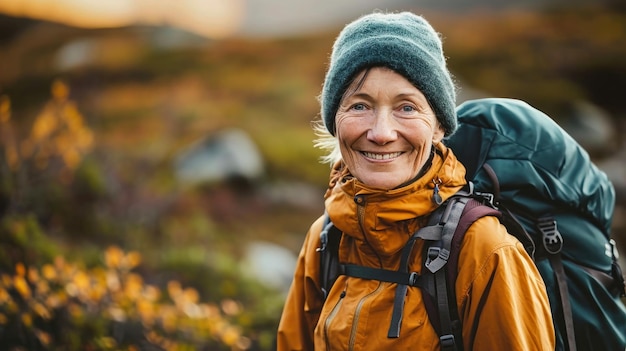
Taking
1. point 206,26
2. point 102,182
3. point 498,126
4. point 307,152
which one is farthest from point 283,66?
point 498,126

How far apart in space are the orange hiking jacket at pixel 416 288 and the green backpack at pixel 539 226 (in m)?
0.05

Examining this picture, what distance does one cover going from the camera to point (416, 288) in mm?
2250

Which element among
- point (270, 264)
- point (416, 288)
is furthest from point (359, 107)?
point (270, 264)

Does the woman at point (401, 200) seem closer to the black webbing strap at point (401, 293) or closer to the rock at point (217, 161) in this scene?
the black webbing strap at point (401, 293)

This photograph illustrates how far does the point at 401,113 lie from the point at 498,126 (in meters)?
0.59

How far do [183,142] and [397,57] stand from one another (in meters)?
10.3

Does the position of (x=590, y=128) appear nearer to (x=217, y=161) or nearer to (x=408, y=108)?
(x=217, y=161)

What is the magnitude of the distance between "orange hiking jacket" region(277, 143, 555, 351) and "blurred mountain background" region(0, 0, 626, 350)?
123 centimetres

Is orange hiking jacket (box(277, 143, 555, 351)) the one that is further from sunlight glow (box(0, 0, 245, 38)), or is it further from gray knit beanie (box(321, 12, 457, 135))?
sunlight glow (box(0, 0, 245, 38))

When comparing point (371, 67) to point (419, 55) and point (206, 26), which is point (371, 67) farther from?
point (206, 26)

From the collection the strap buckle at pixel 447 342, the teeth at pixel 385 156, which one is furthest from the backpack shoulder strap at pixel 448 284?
the teeth at pixel 385 156

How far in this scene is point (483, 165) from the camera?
2555 millimetres

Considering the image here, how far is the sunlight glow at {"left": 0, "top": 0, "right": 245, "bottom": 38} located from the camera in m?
17.5

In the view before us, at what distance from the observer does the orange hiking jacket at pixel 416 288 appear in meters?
2.09
